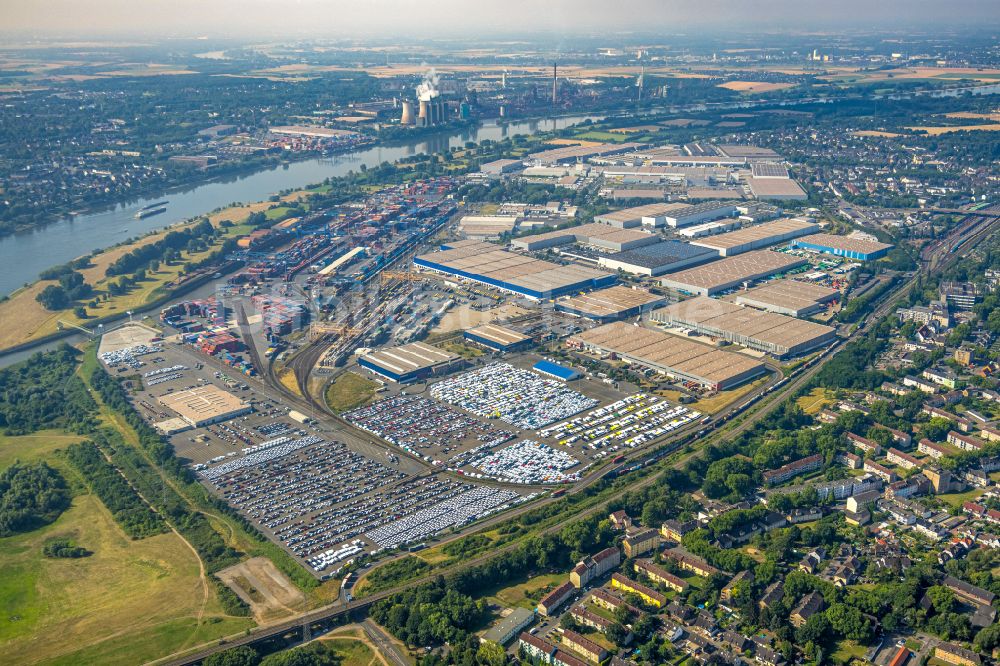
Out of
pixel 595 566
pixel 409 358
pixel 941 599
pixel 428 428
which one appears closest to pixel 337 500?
pixel 428 428

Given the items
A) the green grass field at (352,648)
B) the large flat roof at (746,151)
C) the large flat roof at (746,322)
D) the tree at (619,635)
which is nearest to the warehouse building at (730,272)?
the large flat roof at (746,322)

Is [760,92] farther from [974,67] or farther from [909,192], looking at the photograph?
[909,192]

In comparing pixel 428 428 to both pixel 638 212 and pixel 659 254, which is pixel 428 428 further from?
pixel 638 212

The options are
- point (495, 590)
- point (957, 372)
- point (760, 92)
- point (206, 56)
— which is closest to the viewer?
point (495, 590)

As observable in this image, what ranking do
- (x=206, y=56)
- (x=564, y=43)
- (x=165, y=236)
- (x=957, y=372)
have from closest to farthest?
(x=957, y=372), (x=165, y=236), (x=206, y=56), (x=564, y=43)

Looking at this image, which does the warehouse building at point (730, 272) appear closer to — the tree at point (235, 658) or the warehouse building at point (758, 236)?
the warehouse building at point (758, 236)

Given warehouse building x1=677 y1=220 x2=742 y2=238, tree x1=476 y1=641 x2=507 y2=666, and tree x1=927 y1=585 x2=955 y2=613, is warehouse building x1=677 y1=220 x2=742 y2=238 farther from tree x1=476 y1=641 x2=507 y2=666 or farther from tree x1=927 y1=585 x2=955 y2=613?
tree x1=476 y1=641 x2=507 y2=666

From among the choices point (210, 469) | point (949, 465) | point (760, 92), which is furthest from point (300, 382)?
point (760, 92)
